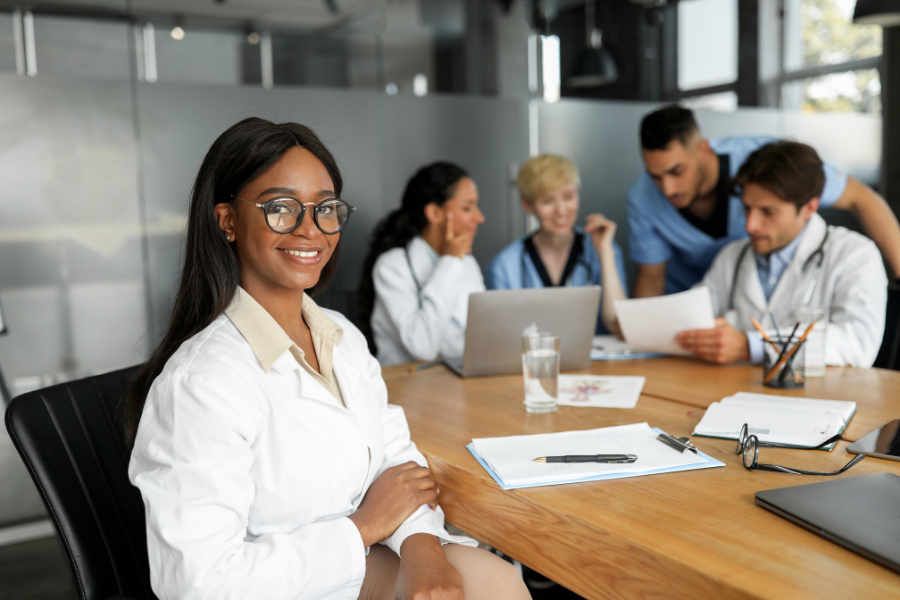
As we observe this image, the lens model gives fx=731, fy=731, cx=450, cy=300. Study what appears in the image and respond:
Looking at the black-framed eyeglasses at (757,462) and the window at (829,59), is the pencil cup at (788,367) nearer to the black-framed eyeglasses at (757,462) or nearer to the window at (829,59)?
the black-framed eyeglasses at (757,462)

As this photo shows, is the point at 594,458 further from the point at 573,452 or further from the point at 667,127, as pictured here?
the point at 667,127

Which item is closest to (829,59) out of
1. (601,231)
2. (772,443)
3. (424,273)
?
(601,231)

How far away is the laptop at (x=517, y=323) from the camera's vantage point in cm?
193

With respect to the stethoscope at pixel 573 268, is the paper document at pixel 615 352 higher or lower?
lower

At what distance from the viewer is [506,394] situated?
1.82 meters

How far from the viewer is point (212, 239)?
1.21 m

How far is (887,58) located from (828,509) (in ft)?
14.2

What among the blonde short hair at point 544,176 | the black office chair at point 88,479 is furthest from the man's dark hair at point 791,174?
the black office chair at point 88,479

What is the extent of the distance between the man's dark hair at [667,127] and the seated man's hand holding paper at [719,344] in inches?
42.4

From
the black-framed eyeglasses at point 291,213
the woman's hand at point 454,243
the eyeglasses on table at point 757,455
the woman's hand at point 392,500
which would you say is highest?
the black-framed eyeglasses at point 291,213

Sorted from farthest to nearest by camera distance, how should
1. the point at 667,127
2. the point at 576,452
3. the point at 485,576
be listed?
the point at 667,127 → the point at 576,452 → the point at 485,576

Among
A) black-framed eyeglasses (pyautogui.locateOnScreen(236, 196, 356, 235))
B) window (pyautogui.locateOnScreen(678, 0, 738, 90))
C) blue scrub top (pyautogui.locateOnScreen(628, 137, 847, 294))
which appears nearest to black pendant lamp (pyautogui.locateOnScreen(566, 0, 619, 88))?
window (pyautogui.locateOnScreen(678, 0, 738, 90))

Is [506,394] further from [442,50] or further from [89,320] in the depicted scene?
[442,50]

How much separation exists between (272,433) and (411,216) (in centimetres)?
173
